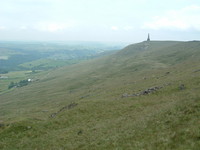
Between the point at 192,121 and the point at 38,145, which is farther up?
the point at 192,121

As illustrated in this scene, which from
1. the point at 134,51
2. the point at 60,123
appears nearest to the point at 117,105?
the point at 60,123

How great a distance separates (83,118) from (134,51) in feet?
565

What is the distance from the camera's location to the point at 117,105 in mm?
36812

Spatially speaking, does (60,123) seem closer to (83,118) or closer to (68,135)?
(83,118)

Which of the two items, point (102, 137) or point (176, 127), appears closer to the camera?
point (176, 127)

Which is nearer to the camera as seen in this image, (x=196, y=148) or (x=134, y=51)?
(x=196, y=148)

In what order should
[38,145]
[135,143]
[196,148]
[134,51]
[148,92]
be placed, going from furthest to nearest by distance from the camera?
[134,51] < [148,92] < [38,145] < [135,143] < [196,148]

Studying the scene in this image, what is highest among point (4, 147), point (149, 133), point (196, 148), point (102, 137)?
point (196, 148)

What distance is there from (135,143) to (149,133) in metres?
2.40

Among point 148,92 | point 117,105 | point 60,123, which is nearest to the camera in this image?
point 60,123

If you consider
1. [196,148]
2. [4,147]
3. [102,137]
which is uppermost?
[196,148]

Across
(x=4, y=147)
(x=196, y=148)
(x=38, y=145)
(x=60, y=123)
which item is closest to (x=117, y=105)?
(x=60, y=123)

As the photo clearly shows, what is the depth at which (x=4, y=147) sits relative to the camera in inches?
963

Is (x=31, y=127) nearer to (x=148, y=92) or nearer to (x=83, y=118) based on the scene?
(x=83, y=118)
